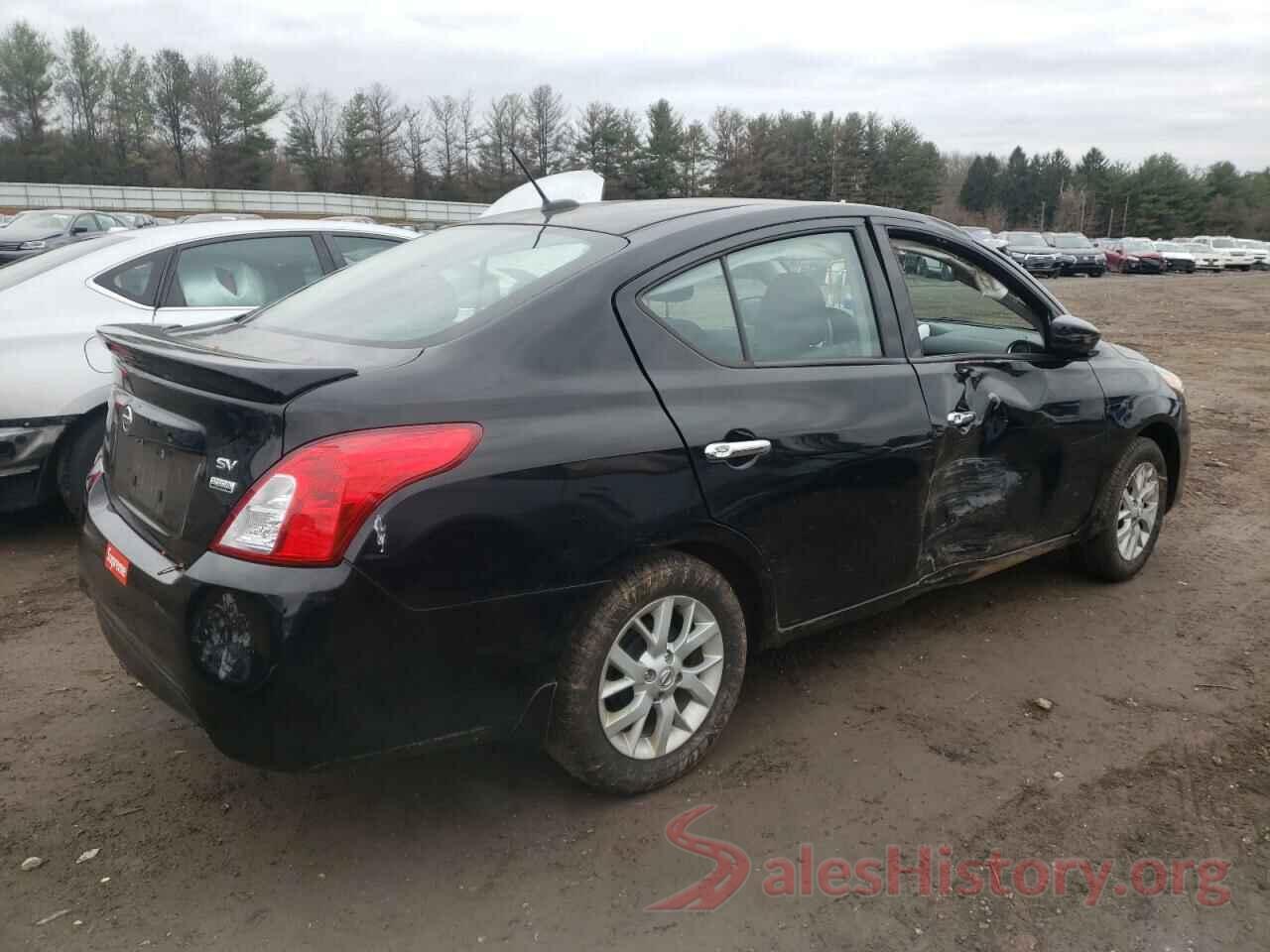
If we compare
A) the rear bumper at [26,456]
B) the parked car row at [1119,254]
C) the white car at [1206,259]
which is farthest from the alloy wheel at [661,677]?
the white car at [1206,259]

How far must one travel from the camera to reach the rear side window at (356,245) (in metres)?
6.13

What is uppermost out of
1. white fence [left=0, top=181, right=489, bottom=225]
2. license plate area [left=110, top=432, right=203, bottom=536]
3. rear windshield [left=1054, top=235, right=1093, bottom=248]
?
white fence [left=0, top=181, right=489, bottom=225]

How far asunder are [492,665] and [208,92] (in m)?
74.5

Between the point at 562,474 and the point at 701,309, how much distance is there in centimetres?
78

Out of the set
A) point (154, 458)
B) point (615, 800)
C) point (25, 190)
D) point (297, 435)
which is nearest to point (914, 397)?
point (615, 800)

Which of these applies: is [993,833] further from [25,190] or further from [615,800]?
[25,190]

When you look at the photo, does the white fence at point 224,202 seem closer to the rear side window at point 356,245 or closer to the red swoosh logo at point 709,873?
the rear side window at point 356,245

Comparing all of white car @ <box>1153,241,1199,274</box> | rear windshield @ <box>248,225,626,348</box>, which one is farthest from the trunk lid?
white car @ <box>1153,241,1199,274</box>

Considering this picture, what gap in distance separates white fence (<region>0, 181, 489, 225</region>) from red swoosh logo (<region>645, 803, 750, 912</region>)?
5223cm

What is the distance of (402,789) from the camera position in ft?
9.89

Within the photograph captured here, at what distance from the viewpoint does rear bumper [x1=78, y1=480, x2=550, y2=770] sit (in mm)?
2273

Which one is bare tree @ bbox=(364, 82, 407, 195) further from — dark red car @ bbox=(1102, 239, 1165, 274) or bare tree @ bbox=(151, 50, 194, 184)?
dark red car @ bbox=(1102, 239, 1165, 274)

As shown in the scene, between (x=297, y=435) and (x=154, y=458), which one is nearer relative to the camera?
(x=297, y=435)

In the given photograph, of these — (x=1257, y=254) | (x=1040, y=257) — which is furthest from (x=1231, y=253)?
(x=1040, y=257)
